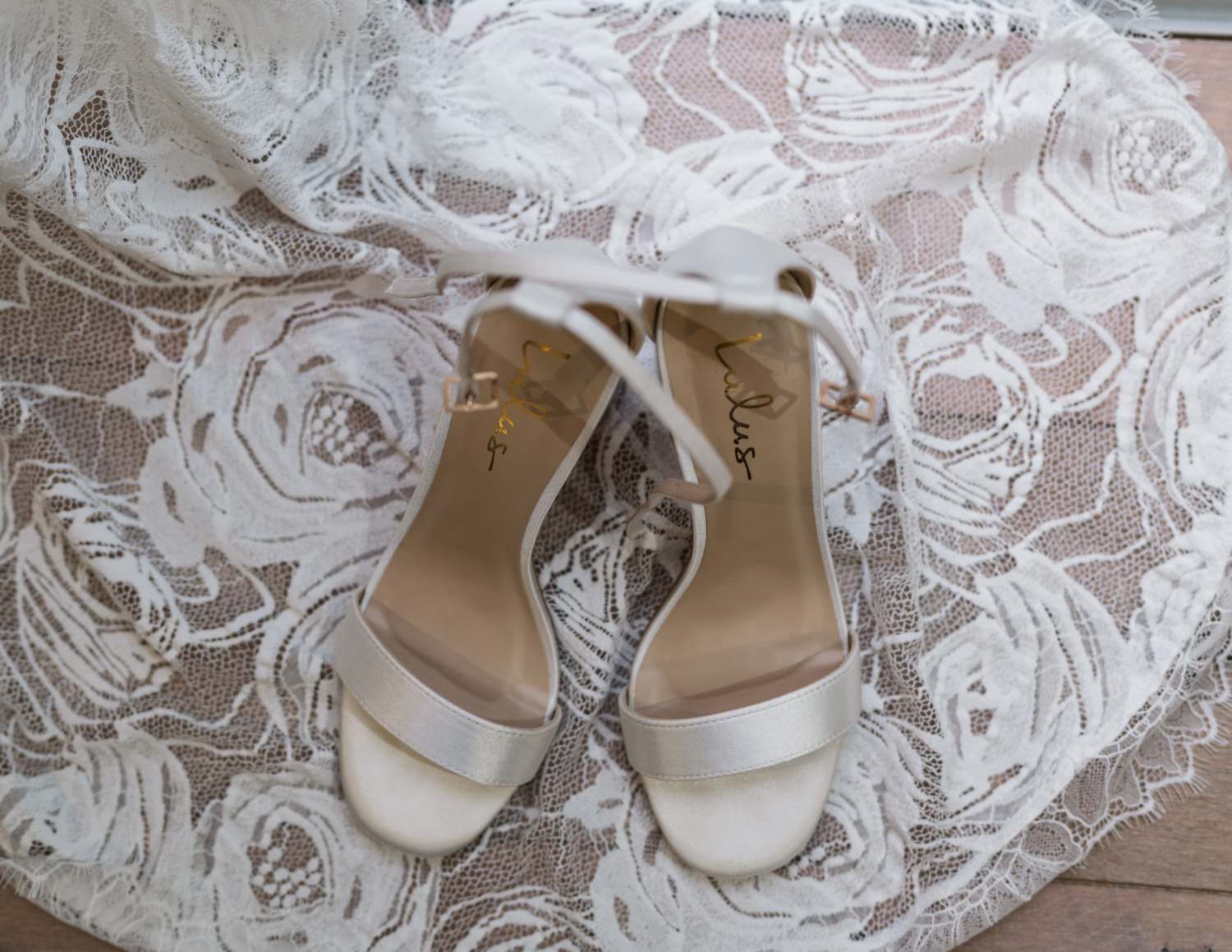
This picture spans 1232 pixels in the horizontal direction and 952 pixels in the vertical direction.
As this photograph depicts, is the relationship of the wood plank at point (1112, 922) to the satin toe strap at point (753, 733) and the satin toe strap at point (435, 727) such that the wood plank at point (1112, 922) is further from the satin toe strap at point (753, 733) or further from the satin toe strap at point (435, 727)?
the satin toe strap at point (435, 727)

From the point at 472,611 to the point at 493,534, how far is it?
0.07m

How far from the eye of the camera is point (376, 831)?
0.70m

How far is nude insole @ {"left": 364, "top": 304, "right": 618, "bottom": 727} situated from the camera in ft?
2.34

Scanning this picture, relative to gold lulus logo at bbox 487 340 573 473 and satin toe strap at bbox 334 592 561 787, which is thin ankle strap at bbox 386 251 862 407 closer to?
gold lulus logo at bbox 487 340 573 473

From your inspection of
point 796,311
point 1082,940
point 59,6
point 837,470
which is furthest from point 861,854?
point 59,6

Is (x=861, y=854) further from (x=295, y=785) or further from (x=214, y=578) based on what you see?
(x=214, y=578)

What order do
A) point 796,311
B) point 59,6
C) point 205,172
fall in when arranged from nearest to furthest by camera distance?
point 796,311 → point 59,6 → point 205,172

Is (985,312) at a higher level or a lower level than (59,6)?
lower

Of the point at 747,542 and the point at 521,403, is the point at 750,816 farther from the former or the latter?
the point at 521,403

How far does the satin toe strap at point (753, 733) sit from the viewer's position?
0.66 metres

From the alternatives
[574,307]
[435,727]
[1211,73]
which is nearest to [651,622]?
[435,727]

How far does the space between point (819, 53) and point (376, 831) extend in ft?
2.74

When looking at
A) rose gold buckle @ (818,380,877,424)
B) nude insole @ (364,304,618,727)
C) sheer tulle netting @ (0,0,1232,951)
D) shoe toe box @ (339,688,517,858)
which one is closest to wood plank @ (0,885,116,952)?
sheer tulle netting @ (0,0,1232,951)

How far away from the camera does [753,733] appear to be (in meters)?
0.66
